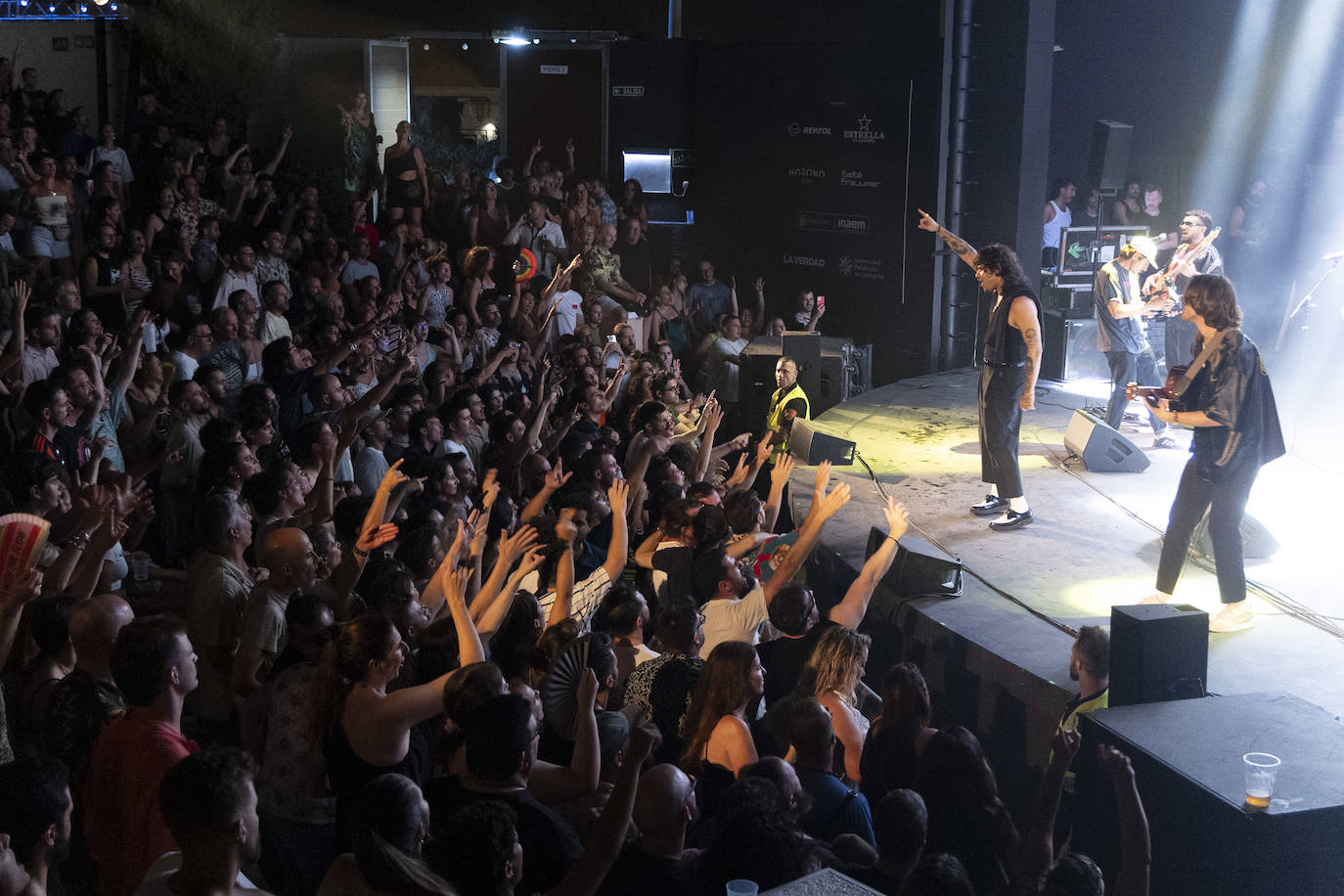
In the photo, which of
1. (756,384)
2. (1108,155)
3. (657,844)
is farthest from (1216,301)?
(1108,155)

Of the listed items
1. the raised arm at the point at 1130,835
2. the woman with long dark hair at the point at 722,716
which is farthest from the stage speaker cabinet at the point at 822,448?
the raised arm at the point at 1130,835

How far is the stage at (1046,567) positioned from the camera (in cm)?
502

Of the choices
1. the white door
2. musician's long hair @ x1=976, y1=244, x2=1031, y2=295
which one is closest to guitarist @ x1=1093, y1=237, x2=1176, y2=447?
musician's long hair @ x1=976, y1=244, x2=1031, y2=295

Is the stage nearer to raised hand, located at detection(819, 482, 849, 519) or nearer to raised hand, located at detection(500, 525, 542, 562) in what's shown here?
raised hand, located at detection(819, 482, 849, 519)

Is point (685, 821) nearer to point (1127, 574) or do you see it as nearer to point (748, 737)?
A: point (748, 737)

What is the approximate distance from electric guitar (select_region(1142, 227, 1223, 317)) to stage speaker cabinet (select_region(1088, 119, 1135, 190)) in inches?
116

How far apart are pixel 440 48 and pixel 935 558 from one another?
33.2 ft

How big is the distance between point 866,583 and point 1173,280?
565cm

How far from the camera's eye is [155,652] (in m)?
2.93

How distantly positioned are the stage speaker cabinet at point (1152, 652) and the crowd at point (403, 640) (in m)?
0.60

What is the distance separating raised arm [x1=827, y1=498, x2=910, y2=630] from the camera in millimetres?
4695

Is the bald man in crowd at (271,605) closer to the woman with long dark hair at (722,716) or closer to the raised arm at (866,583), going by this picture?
the woman with long dark hair at (722,716)

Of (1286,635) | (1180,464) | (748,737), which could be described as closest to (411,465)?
(748,737)

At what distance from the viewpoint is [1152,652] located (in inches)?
156
